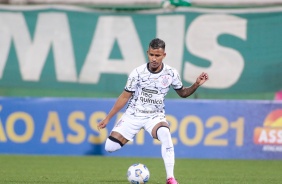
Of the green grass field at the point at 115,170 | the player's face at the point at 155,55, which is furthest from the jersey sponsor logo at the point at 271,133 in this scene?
the player's face at the point at 155,55

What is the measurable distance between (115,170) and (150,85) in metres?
3.20

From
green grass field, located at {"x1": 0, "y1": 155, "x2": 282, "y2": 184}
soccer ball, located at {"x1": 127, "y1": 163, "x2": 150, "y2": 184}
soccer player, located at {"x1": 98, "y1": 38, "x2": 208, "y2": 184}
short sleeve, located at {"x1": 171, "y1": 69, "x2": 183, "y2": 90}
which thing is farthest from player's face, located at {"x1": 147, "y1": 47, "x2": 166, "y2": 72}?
green grass field, located at {"x1": 0, "y1": 155, "x2": 282, "y2": 184}

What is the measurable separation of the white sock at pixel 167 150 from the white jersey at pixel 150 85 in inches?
18.3

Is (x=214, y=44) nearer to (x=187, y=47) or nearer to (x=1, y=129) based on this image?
(x=187, y=47)

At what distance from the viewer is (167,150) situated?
10.1 m

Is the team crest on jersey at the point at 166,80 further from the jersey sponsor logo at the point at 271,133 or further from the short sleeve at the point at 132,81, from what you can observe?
the jersey sponsor logo at the point at 271,133

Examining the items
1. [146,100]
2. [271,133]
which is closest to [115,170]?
[146,100]

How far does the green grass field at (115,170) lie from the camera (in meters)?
11.3

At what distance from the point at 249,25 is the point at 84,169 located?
6.16 metres

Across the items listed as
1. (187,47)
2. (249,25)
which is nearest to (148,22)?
(187,47)

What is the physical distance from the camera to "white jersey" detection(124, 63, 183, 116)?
34.2ft

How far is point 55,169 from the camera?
519 inches

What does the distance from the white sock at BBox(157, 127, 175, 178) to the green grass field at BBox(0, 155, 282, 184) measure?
103 centimetres

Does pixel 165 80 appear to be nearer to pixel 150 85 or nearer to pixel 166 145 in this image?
pixel 150 85
